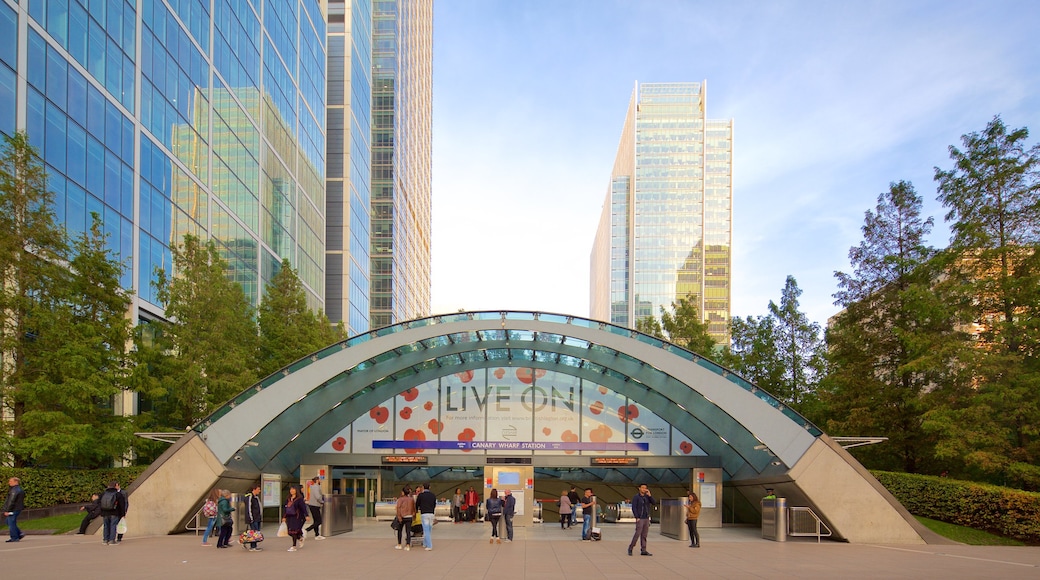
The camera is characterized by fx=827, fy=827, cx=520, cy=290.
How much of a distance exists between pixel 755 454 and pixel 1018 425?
742cm

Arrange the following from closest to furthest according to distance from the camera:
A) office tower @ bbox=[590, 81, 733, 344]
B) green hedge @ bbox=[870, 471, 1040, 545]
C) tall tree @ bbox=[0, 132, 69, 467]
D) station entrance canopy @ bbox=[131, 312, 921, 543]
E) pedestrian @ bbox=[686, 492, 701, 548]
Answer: pedestrian @ bbox=[686, 492, 701, 548] → green hedge @ bbox=[870, 471, 1040, 545] → station entrance canopy @ bbox=[131, 312, 921, 543] → tall tree @ bbox=[0, 132, 69, 467] → office tower @ bbox=[590, 81, 733, 344]

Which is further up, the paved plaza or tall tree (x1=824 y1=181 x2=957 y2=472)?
tall tree (x1=824 y1=181 x2=957 y2=472)

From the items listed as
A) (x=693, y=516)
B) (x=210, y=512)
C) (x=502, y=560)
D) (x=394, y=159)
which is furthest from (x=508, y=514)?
(x=394, y=159)

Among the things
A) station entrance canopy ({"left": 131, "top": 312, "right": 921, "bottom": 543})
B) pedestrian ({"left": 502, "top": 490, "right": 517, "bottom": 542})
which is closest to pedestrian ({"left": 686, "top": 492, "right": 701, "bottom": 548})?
station entrance canopy ({"left": 131, "top": 312, "right": 921, "bottom": 543})

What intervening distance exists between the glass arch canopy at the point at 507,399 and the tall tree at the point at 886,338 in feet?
17.5

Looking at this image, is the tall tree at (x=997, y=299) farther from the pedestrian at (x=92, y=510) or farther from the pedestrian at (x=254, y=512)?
the pedestrian at (x=92, y=510)

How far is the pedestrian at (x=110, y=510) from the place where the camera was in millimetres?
17547

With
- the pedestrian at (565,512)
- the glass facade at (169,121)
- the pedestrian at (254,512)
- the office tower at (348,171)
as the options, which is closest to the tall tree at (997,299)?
the pedestrian at (565,512)

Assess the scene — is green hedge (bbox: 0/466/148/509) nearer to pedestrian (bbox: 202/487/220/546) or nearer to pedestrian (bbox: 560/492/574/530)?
pedestrian (bbox: 202/487/220/546)

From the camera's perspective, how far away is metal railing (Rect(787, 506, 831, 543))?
69.8 feet

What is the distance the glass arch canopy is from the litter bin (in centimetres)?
124

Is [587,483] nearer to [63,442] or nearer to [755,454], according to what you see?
[755,454]

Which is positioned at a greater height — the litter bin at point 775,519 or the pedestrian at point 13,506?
the pedestrian at point 13,506

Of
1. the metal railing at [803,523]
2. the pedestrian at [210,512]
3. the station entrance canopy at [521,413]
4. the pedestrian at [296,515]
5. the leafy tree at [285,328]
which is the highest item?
the leafy tree at [285,328]
